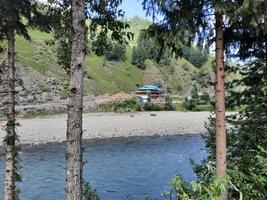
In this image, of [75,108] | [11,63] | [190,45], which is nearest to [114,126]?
[11,63]

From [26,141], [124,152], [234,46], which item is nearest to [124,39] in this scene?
[234,46]

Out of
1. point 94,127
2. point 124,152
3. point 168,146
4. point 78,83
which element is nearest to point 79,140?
point 78,83

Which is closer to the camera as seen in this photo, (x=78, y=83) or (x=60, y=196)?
(x=78, y=83)

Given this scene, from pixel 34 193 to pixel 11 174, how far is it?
17235 millimetres

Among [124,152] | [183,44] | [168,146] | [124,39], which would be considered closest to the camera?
[183,44]

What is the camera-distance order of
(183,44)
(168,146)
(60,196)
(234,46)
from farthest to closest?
(168,146) < (60,196) < (234,46) < (183,44)

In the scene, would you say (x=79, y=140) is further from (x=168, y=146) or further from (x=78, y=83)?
(x=168, y=146)

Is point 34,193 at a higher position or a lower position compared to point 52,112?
lower

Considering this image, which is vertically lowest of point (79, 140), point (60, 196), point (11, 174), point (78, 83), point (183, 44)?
point (60, 196)

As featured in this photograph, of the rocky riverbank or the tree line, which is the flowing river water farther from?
the tree line

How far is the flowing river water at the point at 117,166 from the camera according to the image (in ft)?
100


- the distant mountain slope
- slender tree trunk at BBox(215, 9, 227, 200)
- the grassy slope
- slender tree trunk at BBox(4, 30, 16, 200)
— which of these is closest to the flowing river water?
slender tree trunk at BBox(4, 30, 16, 200)

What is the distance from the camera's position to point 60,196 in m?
28.7

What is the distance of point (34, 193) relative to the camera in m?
29.6
